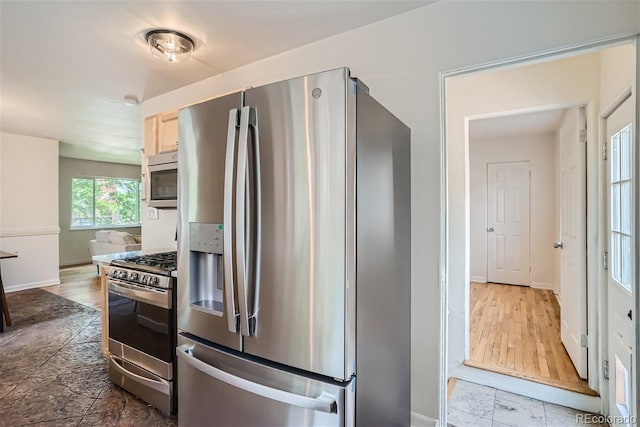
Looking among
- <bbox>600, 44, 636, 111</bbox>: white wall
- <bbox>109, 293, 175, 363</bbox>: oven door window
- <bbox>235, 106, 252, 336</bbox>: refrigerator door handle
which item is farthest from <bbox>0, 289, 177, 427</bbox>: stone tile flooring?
<bbox>600, 44, 636, 111</bbox>: white wall

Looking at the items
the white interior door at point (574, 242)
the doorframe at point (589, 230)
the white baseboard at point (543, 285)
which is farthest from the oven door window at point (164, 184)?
the white baseboard at point (543, 285)

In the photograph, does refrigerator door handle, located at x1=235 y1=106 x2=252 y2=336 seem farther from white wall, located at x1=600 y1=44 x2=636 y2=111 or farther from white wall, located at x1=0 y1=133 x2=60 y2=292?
white wall, located at x1=0 y1=133 x2=60 y2=292

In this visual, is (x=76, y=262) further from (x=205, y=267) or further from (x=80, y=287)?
(x=205, y=267)

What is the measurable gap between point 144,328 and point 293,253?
1.47m

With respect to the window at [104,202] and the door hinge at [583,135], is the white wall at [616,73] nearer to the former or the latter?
the door hinge at [583,135]

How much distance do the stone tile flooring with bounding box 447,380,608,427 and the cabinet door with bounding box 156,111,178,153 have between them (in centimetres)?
295

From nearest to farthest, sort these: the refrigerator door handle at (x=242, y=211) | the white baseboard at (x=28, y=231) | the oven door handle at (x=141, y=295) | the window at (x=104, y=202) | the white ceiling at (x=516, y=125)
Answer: the refrigerator door handle at (x=242, y=211) → the oven door handle at (x=141, y=295) → the white ceiling at (x=516, y=125) → the white baseboard at (x=28, y=231) → the window at (x=104, y=202)

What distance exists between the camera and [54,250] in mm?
5539

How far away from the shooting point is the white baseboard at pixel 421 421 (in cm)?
179

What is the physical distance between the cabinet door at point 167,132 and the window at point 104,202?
6154 millimetres

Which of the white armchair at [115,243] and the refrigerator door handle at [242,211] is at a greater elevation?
the refrigerator door handle at [242,211]

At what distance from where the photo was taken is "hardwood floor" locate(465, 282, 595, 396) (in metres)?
2.49

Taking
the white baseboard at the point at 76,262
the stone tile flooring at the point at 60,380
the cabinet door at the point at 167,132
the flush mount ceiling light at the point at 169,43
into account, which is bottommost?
the stone tile flooring at the point at 60,380

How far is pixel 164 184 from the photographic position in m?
2.73
